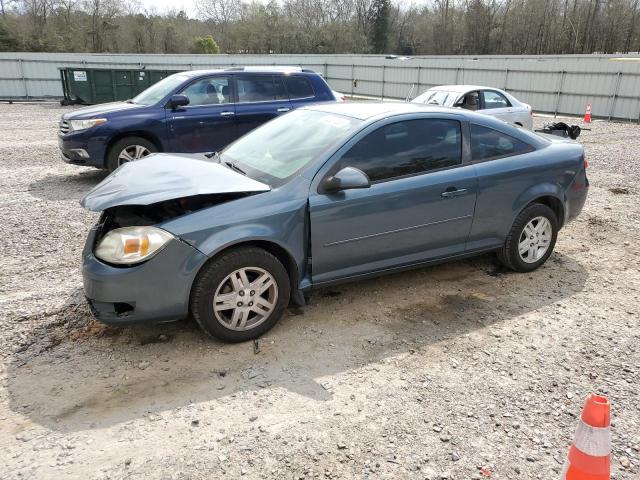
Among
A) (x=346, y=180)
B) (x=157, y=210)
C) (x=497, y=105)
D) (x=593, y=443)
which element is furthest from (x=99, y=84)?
(x=593, y=443)

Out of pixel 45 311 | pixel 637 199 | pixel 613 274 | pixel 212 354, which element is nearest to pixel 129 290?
pixel 212 354

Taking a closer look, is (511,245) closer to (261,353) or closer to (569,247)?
(569,247)

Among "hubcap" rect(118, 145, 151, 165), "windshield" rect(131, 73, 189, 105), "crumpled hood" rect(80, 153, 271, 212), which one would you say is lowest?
"hubcap" rect(118, 145, 151, 165)

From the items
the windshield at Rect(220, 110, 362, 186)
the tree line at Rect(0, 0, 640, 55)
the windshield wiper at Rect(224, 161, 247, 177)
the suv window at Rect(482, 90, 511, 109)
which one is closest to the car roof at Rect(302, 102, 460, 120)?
the windshield at Rect(220, 110, 362, 186)

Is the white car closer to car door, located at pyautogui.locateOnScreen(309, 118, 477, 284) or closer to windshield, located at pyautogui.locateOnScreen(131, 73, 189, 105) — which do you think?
windshield, located at pyautogui.locateOnScreen(131, 73, 189, 105)

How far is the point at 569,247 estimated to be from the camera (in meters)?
5.74

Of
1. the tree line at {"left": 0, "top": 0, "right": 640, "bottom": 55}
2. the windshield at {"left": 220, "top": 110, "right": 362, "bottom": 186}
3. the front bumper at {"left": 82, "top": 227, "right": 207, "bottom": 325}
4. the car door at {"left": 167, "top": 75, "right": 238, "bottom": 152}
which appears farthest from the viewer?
the tree line at {"left": 0, "top": 0, "right": 640, "bottom": 55}

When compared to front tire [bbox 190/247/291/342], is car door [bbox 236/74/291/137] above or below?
above

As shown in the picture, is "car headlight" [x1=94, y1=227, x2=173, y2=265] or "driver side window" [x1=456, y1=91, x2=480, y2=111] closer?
"car headlight" [x1=94, y1=227, x2=173, y2=265]

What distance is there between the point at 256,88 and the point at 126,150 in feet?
7.74

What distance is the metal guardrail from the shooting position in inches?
750

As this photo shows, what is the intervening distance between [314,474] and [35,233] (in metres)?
4.74

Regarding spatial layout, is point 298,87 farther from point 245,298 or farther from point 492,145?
point 245,298

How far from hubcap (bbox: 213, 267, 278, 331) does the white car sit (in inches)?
350
